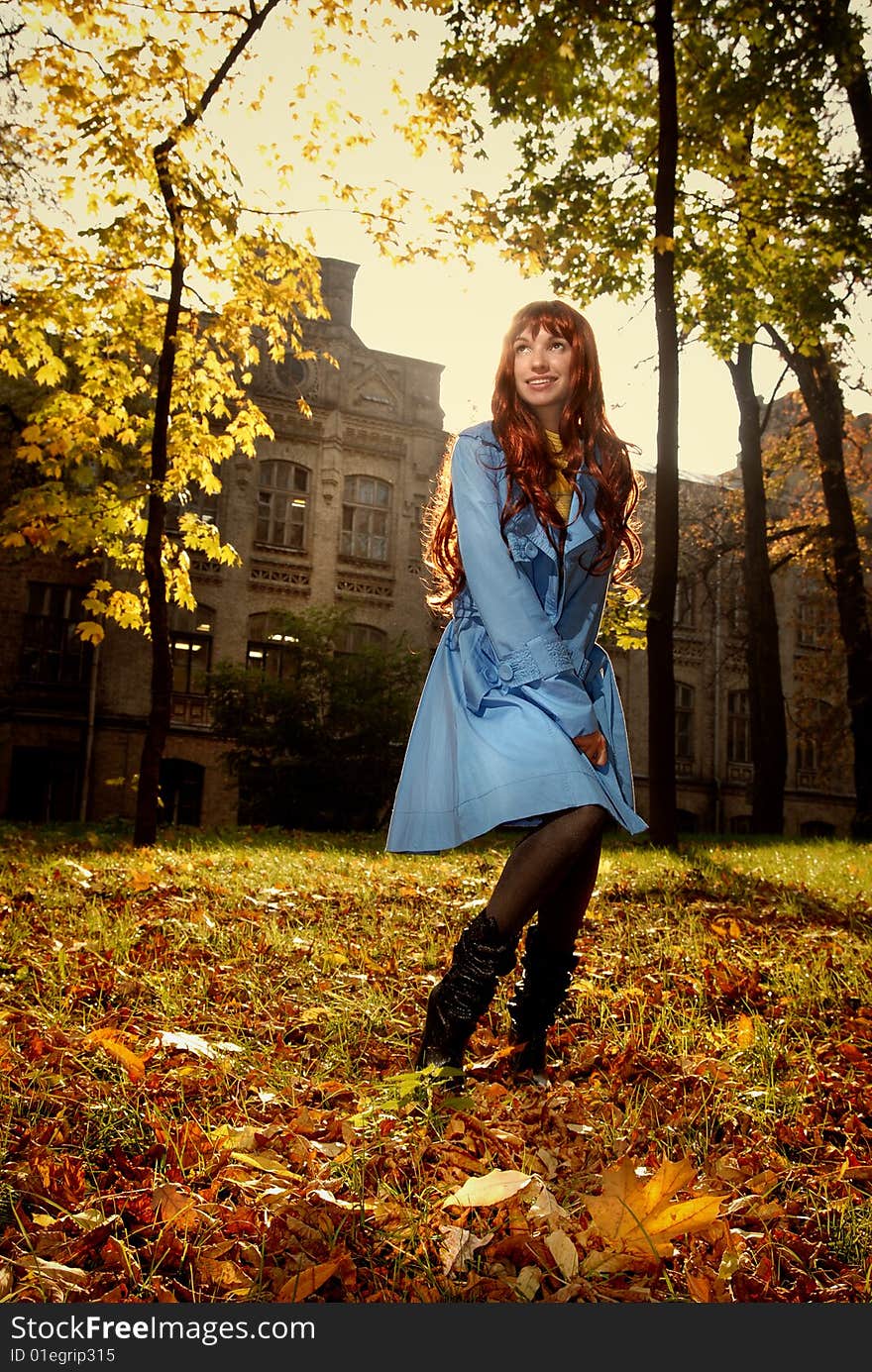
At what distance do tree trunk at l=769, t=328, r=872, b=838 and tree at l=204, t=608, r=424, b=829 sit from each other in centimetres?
781

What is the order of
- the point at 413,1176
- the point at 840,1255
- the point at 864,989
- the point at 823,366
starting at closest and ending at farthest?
the point at 840,1255
the point at 413,1176
the point at 864,989
the point at 823,366

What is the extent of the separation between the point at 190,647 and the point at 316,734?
22.9ft

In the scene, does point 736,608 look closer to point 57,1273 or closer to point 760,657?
point 760,657

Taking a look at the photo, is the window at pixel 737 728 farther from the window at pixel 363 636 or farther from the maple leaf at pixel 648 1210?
the maple leaf at pixel 648 1210

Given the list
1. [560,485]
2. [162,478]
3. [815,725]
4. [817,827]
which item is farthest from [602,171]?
[817,827]

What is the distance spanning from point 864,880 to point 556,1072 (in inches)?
209

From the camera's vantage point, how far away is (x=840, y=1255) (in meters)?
1.68

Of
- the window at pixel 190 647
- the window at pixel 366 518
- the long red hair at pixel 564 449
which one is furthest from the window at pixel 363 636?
the long red hair at pixel 564 449


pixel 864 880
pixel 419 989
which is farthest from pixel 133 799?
pixel 419 989

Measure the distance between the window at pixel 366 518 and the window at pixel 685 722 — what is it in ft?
34.9

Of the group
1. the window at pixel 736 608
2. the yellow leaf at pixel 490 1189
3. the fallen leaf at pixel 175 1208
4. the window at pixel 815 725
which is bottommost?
the fallen leaf at pixel 175 1208

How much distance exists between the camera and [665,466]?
9.14 metres

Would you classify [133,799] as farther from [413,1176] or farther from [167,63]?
[413,1176]

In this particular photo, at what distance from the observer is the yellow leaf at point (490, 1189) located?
5.69 feet
